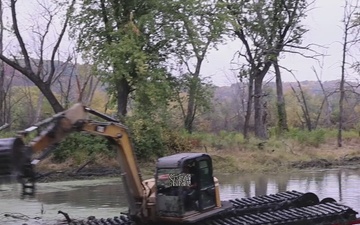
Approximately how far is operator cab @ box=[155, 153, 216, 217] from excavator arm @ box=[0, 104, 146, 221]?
1.50 ft

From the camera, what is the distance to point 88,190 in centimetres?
2448

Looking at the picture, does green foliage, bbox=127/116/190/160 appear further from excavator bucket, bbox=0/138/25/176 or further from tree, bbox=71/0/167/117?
excavator bucket, bbox=0/138/25/176

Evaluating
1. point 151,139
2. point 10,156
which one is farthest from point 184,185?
point 151,139

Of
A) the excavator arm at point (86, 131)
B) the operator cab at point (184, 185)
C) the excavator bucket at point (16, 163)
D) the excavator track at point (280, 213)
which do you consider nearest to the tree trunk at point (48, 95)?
the excavator track at point (280, 213)

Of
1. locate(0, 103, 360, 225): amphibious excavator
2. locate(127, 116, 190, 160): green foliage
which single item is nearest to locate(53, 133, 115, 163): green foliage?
locate(127, 116, 190, 160): green foliage

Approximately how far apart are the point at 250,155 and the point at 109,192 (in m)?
13.0

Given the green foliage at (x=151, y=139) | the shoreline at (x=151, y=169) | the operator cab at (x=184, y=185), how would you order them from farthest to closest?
the green foliage at (x=151, y=139) → the shoreline at (x=151, y=169) → the operator cab at (x=184, y=185)

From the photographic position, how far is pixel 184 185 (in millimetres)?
12258

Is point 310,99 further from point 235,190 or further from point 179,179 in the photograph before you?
point 179,179

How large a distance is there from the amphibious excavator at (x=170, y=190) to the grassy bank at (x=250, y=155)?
1679 cm

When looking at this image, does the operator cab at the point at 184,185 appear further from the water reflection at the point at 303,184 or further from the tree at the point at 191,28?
the tree at the point at 191,28

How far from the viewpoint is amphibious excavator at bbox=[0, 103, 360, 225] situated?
35.9 feet

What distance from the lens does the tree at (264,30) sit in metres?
43.8

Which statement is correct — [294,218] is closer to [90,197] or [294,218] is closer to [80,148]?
[90,197]
